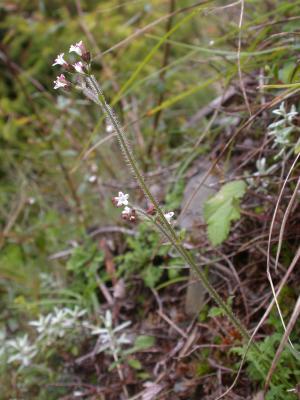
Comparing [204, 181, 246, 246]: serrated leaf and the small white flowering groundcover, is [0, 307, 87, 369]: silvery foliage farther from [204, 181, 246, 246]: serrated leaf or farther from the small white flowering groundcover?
[204, 181, 246, 246]: serrated leaf

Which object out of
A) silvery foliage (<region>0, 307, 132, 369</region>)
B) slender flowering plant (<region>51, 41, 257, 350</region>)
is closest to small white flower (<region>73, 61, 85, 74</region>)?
slender flowering plant (<region>51, 41, 257, 350</region>)

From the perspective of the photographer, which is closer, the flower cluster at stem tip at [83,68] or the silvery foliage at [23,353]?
the flower cluster at stem tip at [83,68]

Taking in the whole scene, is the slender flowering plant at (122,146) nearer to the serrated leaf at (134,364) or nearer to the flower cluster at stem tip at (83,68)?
the flower cluster at stem tip at (83,68)

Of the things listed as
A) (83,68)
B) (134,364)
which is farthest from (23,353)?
(83,68)

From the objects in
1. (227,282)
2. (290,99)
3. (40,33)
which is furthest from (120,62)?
(227,282)

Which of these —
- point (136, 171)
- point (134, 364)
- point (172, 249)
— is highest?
point (136, 171)

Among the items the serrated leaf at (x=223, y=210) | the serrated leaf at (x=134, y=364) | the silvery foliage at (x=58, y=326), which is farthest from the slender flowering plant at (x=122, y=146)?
the silvery foliage at (x=58, y=326)

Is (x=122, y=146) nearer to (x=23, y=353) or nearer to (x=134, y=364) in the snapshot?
(x=134, y=364)

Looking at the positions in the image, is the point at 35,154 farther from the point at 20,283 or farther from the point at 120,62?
the point at 20,283
